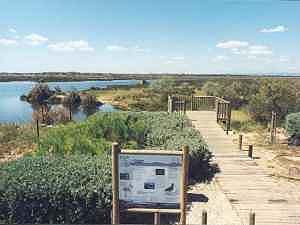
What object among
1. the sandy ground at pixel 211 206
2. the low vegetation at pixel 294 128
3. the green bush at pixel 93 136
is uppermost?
the green bush at pixel 93 136

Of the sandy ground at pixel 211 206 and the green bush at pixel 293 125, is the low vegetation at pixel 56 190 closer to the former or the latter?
the sandy ground at pixel 211 206

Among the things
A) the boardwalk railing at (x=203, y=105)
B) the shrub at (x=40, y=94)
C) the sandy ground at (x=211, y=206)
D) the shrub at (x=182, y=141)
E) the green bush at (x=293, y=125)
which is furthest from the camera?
the shrub at (x=40, y=94)

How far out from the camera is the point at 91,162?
563 centimetres

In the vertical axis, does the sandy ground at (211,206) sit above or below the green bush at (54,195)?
below

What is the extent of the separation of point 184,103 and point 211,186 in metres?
8.42

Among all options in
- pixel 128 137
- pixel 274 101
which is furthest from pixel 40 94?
pixel 128 137

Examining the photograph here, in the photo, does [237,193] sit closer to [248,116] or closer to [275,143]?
[275,143]

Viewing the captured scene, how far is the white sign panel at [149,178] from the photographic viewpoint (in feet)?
13.6

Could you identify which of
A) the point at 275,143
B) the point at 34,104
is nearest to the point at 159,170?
the point at 275,143

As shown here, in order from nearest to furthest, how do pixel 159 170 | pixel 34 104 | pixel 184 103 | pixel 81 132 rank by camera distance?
pixel 159 170 → pixel 81 132 → pixel 184 103 → pixel 34 104

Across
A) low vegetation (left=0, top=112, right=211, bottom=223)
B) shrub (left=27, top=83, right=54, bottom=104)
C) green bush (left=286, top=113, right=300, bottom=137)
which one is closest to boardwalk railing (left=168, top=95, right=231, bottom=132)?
green bush (left=286, top=113, right=300, bottom=137)

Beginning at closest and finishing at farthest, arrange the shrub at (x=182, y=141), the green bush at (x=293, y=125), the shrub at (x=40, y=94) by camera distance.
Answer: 1. the shrub at (x=182, y=141)
2. the green bush at (x=293, y=125)
3. the shrub at (x=40, y=94)

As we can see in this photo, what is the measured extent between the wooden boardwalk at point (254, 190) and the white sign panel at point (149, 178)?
5.28 feet

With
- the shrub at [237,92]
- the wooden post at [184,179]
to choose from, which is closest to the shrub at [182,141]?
the wooden post at [184,179]
